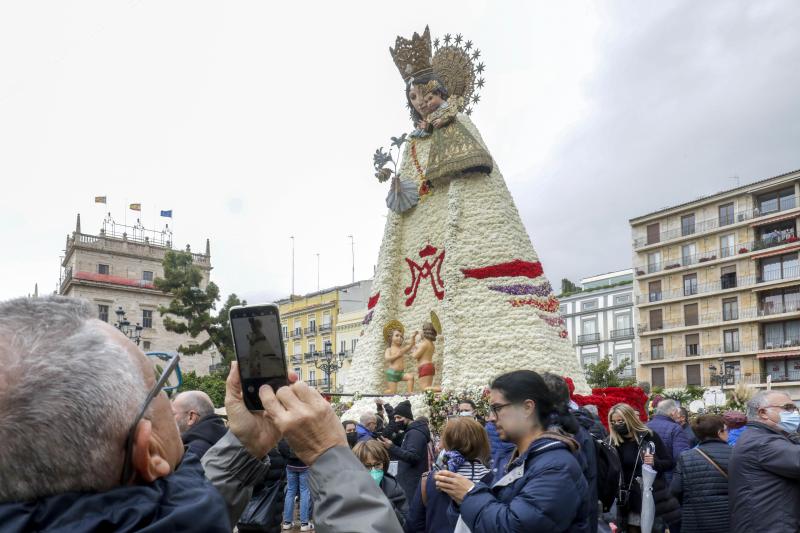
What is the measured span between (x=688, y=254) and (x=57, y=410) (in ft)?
163

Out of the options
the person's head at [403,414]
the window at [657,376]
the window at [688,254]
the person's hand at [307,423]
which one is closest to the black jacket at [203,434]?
the person's hand at [307,423]

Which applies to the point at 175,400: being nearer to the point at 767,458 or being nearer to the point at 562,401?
the point at 562,401

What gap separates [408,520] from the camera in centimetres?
498

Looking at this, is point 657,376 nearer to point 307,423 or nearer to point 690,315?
point 690,315

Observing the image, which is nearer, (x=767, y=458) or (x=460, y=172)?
(x=767, y=458)

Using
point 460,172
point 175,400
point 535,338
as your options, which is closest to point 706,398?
point 535,338

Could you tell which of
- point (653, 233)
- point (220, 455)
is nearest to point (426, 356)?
point (220, 455)

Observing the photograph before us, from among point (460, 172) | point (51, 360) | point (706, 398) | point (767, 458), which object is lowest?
point (706, 398)

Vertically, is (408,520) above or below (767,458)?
below

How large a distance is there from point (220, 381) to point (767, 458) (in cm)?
2562

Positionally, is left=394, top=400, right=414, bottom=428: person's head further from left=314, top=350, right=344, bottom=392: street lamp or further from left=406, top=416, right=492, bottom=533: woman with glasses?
left=314, top=350, right=344, bottom=392: street lamp

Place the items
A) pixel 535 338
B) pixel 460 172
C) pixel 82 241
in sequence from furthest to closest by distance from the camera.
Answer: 1. pixel 82 241
2. pixel 460 172
3. pixel 535 338

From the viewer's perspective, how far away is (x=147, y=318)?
45062 mm

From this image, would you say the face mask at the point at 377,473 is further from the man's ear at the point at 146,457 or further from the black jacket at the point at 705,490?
the man's ear at the point at 146,457
